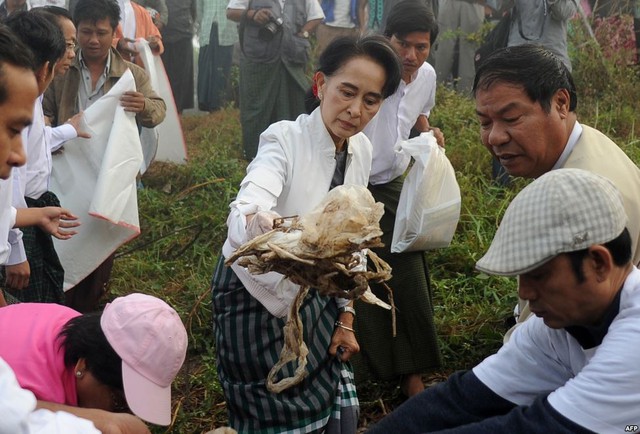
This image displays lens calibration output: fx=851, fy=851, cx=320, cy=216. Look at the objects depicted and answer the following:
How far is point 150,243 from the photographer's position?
5.65 metres

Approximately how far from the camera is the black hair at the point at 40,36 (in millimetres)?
3514

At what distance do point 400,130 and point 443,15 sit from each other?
14.2 feet

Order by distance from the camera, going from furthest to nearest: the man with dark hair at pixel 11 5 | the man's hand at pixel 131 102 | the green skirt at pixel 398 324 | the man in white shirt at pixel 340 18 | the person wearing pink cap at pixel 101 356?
the man in white shirt at pixel 340 18 < the man with dark hair at pixel 11 5 < the man's hand at pixel 131 102 < the green skirt at pixel 398 324 < the person wearing pink cap at pixel 101 356

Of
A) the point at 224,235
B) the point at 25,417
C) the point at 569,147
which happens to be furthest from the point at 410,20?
the point at 25,417

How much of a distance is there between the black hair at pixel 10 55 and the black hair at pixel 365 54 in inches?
47.8

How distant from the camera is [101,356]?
2.35 m

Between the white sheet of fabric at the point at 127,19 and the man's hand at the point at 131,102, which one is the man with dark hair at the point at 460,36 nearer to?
the white sheet of fabric at the point at 127,19

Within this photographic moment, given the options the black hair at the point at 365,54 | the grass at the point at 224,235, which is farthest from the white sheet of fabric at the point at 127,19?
the black hair at the point at 365,54

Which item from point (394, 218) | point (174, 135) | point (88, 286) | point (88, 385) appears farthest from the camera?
point (174, 135)

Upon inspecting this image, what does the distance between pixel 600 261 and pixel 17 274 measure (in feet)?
7.75

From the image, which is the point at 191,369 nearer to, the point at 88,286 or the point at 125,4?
the point at 88,286

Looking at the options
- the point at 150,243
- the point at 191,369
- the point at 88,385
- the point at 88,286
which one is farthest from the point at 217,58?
the point at 88,385

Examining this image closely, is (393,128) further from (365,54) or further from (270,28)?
(270,28)

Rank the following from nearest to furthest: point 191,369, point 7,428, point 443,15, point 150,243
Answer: point 7,428
point 191,369
point 150,243
point 443,15
